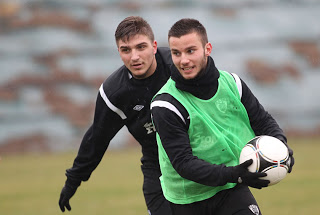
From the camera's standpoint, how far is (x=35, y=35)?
722 inches

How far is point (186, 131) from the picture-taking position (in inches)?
166

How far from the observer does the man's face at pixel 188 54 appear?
4184mm

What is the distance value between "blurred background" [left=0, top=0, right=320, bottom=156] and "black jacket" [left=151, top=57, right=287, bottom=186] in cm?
1250

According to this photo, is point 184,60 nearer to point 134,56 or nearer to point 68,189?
point 134,56

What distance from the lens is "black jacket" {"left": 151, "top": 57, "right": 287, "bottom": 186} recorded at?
4016 millimetres

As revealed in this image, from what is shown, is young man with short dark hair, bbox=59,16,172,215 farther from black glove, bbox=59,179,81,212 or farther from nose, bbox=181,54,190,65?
nose, bbox=181,54,190,65

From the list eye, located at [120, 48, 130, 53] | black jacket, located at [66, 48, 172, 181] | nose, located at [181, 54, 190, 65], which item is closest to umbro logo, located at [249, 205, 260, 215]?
nose, located at [181, 54, 190, 65]

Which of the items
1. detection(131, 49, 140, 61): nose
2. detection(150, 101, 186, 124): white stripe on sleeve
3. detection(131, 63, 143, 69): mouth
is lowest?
detection(150, 101, 186, 124): white stripe on sleeve

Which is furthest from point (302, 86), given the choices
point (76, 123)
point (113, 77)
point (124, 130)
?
point (113, 77)

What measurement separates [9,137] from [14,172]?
4186 millimetres

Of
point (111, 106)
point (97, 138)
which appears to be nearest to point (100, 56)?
point (97, 138)

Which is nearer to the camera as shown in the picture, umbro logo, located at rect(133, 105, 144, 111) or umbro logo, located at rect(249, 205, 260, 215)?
umbro logo, located at rect(249, 205, 260, 215)

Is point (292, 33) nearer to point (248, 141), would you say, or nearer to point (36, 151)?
point (36, 151)

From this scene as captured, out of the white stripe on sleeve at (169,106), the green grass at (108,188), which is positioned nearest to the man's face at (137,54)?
the white stripe on sleeve at (169,106)
